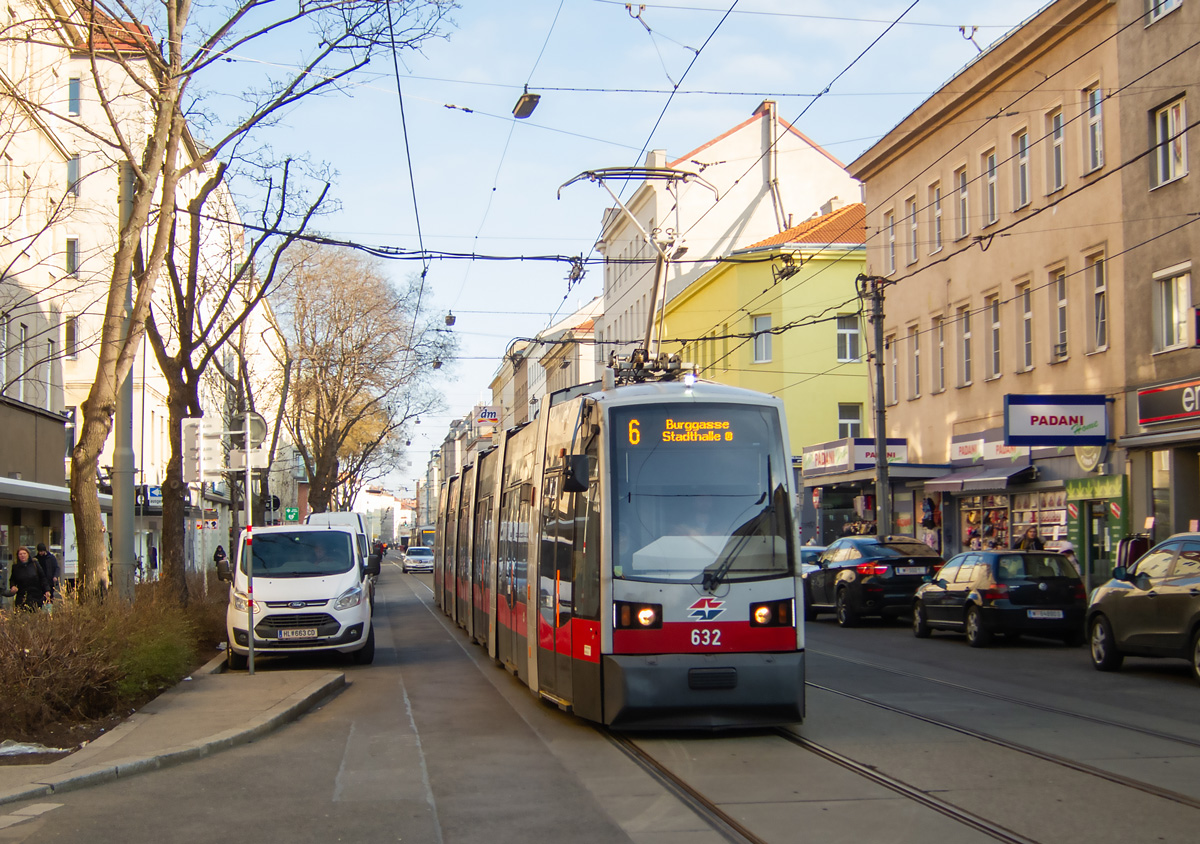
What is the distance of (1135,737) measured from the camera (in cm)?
1020

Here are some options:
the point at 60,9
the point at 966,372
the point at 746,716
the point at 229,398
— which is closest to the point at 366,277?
the point at 229,398

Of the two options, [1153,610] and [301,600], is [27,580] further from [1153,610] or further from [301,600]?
[1153,610]

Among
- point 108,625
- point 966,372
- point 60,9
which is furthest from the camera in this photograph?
point 966,372

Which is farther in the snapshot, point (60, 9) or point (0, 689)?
point (60, 9)

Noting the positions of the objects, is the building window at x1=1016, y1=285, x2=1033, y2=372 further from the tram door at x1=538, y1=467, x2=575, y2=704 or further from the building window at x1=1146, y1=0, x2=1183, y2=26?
the tram door at x1=538, y1=467, x2=575, y2=704

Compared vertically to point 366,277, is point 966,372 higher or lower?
lower

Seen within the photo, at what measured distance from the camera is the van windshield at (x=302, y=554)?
1820 centimetres

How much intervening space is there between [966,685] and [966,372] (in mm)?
19384

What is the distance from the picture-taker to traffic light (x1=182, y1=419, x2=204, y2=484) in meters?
17.0

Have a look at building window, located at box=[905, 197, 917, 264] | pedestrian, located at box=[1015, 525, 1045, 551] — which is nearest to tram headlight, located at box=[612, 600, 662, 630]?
pedestrian, located at box=[1015, 525, 1045, 551]

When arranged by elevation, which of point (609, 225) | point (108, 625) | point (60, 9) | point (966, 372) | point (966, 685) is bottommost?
point (966, 685)

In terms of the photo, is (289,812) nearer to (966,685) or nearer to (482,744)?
(482,744)

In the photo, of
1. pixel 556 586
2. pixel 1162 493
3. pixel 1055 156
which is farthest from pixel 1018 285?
pixel 556 586

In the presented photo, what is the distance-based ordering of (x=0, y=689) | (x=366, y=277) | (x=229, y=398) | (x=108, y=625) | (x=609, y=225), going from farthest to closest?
(x=609, y=225) → (x=366, y=277) → (x=229, y=398) → (x=108, y=625) → (x=0, y=689)
